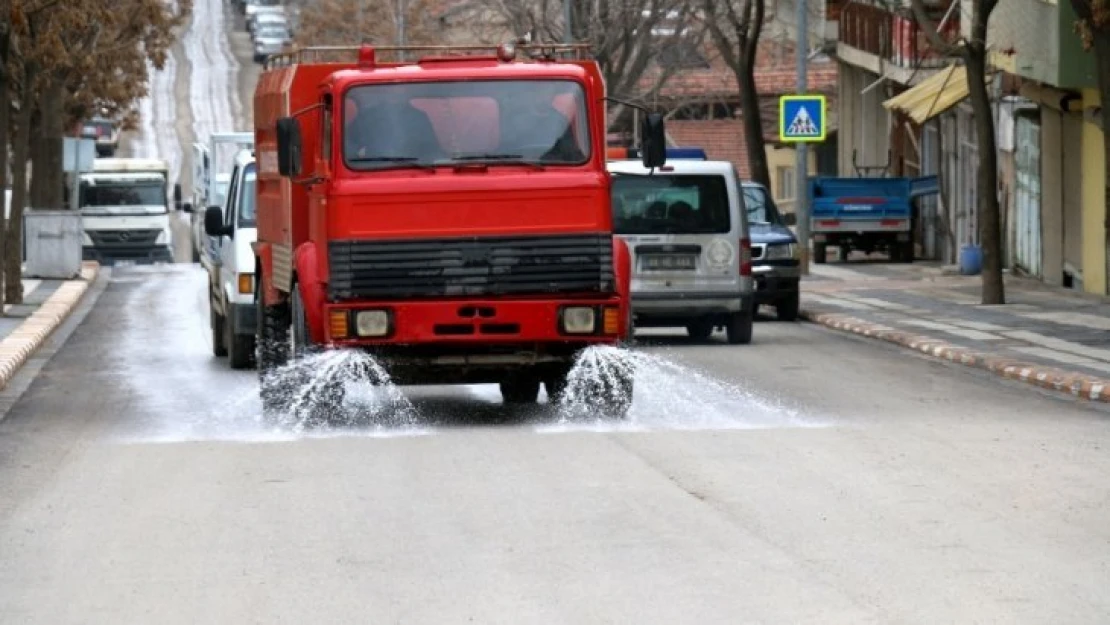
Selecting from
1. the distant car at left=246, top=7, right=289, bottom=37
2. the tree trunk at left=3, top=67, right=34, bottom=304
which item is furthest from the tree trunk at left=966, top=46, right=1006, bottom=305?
the distant car at left=246, top=7, right=289, bottom=37

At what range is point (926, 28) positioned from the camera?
95.5ft

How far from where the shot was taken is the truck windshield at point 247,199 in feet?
78.0

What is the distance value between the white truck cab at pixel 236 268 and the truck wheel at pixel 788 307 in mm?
8173

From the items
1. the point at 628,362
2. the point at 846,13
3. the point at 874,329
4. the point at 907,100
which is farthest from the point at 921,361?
the point at 846,13

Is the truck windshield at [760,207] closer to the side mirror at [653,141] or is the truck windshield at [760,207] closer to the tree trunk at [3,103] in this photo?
the tree trunk at [3,103]

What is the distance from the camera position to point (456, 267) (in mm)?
16609

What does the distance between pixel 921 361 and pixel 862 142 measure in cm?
3528

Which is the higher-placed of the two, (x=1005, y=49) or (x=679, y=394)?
(x=1005, y=49)

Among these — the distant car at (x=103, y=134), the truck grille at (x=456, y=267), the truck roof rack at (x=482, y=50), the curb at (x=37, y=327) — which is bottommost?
the curb at (x=37, y=327)

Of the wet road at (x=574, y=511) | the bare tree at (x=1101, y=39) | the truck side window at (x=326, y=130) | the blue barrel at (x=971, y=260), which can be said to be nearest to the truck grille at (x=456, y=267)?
the truck side window at (x=326, y=130)

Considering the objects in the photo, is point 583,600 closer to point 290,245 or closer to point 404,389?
point 290,245

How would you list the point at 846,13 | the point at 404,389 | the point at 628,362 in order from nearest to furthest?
the point at 628,362 < the point at 404,389 < the point at 846,13

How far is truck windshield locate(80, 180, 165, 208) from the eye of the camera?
56.2m

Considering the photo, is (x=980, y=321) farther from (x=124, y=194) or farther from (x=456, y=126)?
(x=124, y=194)
